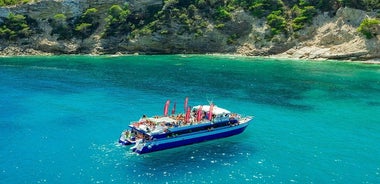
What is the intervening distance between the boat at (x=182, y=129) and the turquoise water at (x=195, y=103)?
1.26 m

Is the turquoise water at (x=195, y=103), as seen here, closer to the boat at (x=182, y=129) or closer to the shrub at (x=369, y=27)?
the boat at (x=182, y=129)

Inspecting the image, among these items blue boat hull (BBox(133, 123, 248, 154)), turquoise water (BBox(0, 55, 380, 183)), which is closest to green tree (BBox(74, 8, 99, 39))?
turquoise water (BBox(0, 55, 380, 183))

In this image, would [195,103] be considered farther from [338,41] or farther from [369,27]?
[369,27]

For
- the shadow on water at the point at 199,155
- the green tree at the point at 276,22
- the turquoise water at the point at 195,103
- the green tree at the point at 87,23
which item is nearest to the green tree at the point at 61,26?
the green tree at the point at 87,23

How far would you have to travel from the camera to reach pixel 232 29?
6339 inches

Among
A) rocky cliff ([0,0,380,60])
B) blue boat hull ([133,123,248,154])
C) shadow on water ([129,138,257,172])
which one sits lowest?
shadow on water ([129,138,257,172])

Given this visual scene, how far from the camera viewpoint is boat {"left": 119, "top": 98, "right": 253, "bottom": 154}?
6150cm

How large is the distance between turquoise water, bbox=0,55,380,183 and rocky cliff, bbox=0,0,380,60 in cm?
2053

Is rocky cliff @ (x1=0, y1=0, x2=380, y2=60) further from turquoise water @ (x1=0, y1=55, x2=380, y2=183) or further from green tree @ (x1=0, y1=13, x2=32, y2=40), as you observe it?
turquoise water @ (x1=0, y1=55, x2=380, y2=183)

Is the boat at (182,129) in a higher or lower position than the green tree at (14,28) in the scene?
lower

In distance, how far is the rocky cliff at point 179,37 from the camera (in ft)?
490

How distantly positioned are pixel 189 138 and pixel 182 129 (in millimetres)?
1597

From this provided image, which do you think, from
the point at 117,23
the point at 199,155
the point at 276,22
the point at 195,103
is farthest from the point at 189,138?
the point at 117,23

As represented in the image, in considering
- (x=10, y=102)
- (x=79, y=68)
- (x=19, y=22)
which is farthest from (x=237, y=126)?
(x=19, y=22)
